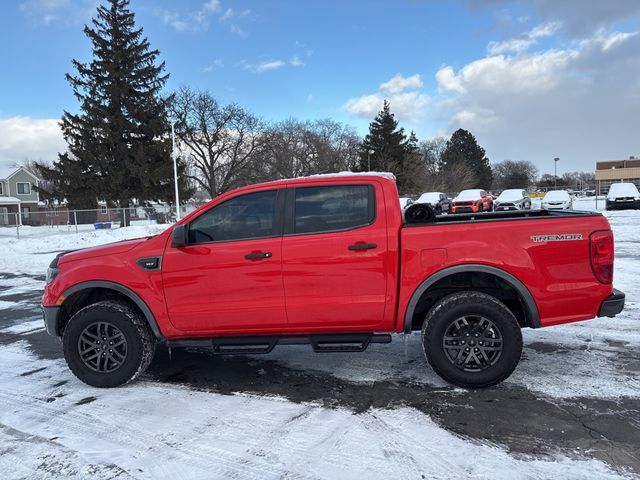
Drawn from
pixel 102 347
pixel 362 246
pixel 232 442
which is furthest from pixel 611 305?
pixel 102 347

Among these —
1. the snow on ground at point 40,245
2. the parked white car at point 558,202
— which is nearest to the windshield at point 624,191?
the parked white car at point 558,202

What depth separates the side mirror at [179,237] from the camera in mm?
4398

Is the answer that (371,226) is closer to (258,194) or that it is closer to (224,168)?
(258,194)

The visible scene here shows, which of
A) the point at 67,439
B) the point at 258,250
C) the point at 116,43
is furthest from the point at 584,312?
the point at 116,43

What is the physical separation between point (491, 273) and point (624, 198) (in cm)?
2996

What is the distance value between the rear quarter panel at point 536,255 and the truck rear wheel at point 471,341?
1.12ft

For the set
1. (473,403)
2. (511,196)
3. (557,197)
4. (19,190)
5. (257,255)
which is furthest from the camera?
(19,190)

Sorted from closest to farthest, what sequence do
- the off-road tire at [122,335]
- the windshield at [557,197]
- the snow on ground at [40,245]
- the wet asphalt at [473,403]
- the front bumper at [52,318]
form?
1. the wet asphalt at [473,403]
2. the off-road tire at [122,335]
3. the front bumper at [52,318]
4. the snow on ground at [40,245]
5. the windshield at [557,197]

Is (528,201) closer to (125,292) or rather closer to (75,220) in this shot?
(75,220)

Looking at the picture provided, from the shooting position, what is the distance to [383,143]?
213 ft

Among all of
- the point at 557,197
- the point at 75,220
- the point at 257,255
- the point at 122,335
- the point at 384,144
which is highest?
the point at 384,144

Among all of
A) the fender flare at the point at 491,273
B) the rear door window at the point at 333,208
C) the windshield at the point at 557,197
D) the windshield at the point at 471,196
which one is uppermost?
the windshield at the point at 471,196

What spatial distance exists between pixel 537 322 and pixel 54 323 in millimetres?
4673

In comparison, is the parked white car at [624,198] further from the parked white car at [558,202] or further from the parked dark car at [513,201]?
the parked dark car at [513,201]
